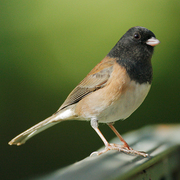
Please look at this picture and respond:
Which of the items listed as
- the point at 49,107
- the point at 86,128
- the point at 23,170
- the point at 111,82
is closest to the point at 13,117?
the point at 49,107

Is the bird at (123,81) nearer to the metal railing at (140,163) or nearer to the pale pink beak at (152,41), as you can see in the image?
the pale pink beak at (152,41)

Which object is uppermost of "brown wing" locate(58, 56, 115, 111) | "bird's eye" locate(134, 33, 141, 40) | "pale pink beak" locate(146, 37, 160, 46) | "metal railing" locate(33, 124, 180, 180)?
"bird's eye" locate(134, 33, 141, 40)

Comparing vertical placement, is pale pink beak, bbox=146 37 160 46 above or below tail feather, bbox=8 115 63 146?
above

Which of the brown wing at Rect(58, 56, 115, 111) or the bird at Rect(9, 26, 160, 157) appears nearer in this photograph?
the bird at Rect(9, 26, 160, 157)

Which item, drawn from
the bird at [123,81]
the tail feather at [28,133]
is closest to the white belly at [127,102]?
the bird at [123,81]

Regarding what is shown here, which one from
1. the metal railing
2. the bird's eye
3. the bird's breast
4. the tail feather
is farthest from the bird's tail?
the bird's eye

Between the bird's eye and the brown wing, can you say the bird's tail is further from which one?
the bird's eye

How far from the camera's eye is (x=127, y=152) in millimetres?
1277

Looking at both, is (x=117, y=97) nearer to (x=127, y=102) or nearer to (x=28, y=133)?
(x=127, y=102)

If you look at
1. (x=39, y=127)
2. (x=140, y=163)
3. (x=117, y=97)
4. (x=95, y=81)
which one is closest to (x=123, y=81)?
(x=117, y=97)

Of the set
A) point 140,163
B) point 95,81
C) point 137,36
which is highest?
point 137,36

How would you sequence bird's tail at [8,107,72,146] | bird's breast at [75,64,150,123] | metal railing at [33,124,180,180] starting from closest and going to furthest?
metal railing at [33,124,180,180], bird's breast at [75,64,150,123], bird's tail at [8,107,72,146]

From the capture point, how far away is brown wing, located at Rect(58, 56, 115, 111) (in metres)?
1.60

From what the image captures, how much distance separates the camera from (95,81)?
167cm
